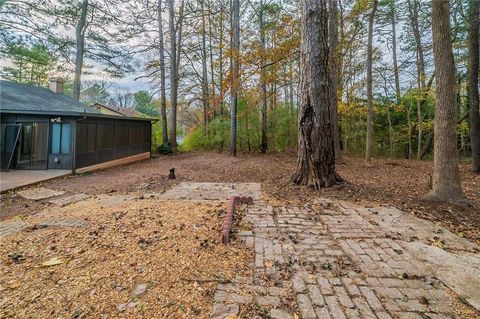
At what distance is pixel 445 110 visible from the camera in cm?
412

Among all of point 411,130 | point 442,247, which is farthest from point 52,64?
point 411,130

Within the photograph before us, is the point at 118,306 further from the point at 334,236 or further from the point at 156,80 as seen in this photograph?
the point at 156,80

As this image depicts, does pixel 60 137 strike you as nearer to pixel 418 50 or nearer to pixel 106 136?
pixel 106 136

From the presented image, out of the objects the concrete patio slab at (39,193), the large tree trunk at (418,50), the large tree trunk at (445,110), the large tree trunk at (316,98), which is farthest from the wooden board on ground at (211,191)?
the large tree trunk at (418,50)

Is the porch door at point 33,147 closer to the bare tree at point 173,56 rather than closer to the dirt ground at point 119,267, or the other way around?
the bare tree at point 173,56

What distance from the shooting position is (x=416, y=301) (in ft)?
5.81

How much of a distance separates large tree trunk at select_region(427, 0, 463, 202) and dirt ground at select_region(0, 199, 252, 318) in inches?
148

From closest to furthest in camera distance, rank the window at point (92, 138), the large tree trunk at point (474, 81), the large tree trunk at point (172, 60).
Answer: the large tree trunk at point (474, 81) → the window at point (92, 138) → the large tree trunk at point (172, 60)

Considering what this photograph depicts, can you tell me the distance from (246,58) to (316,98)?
16.0ft

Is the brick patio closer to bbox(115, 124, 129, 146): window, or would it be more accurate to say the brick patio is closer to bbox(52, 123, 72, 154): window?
bbox(52, 123, 72, 154): window

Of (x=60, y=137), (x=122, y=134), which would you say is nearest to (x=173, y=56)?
(x=122, y=134)

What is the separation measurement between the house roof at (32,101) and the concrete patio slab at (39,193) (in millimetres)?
3135

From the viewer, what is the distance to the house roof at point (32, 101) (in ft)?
27.7

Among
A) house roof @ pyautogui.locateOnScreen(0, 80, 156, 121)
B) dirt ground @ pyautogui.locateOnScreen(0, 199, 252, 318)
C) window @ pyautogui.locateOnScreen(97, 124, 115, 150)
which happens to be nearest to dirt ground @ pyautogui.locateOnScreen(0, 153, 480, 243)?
dirt ground @ pyautogui.locateOnScreen(0, 199, 252, 318)
